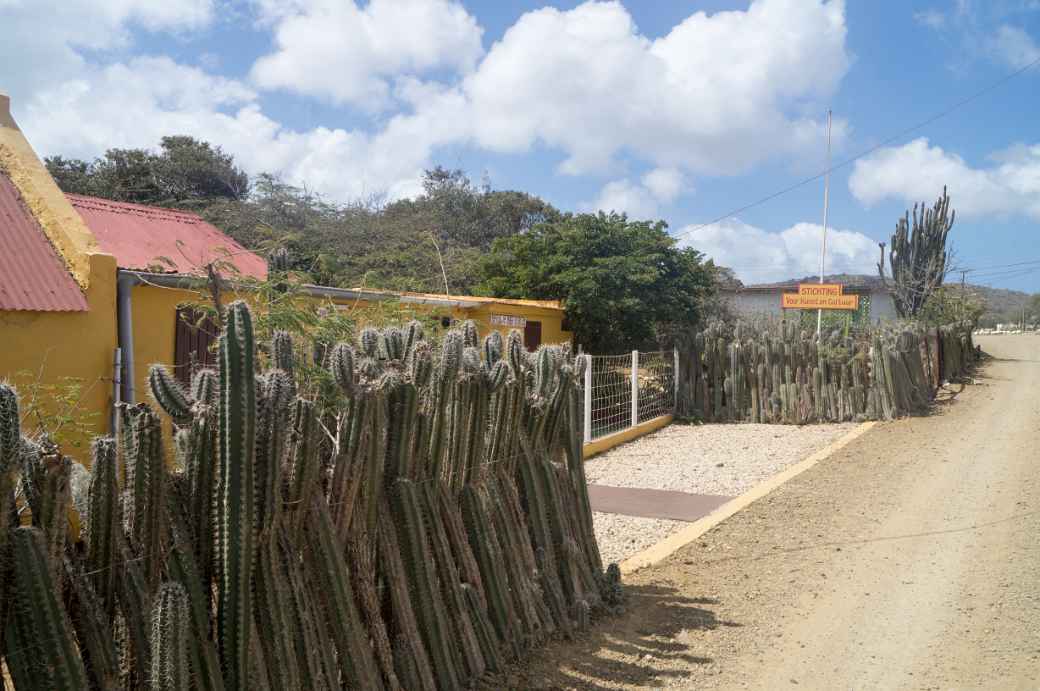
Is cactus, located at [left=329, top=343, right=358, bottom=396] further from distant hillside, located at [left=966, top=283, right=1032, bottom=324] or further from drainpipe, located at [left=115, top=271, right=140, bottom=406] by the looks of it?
distant hillside, located at [left=966, top=283, right=1032, bottom=324]

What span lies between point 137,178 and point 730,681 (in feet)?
93.4

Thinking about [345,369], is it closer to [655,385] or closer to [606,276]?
[655,385]

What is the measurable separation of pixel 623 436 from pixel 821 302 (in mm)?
8808

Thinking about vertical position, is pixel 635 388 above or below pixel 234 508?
below

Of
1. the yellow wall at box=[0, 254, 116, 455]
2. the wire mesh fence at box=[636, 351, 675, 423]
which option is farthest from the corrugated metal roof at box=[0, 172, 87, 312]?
the wire mesh fence at box=[636, 351, 675, 423]

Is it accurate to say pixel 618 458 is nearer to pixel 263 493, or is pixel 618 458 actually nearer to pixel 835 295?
pixel 263 493

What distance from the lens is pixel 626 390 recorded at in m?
13.9

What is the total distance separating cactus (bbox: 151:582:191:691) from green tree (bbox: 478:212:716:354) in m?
14.8

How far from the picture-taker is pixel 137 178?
91.0 ft

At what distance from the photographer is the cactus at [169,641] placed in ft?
8.27

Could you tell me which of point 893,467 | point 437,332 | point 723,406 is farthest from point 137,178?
point 893,467

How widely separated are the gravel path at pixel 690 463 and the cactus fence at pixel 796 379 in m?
0.51

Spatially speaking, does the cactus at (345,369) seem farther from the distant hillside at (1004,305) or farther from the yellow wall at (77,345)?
the distant hillside at (1004,305)

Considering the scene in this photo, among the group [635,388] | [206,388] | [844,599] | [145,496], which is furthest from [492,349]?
[635,388]
